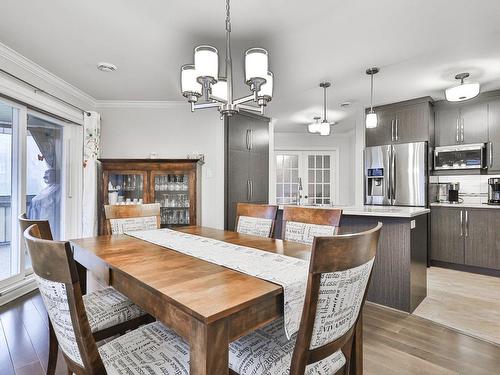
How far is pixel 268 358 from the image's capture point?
1.02m

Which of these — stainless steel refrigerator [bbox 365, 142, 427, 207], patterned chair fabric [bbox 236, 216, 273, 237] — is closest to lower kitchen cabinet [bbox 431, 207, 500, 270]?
stainless steel refrigerator [bbox 365, 142, 427, 207]

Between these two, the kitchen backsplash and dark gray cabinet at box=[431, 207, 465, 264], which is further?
the kitchen backsplash

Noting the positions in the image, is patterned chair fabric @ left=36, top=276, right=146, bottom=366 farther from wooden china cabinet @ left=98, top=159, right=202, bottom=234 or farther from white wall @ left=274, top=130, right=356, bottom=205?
white wall @ left=274, top=130, right=356, bottom=205

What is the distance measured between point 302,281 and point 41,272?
87 cm

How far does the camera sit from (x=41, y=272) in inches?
34.2

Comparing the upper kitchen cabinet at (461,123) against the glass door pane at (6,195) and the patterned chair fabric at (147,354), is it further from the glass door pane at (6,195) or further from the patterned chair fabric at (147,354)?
the glass door pane at (6,195)

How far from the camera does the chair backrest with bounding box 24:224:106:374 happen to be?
2.60 feet

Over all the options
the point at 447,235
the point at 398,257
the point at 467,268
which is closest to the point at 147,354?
the point at 398,257

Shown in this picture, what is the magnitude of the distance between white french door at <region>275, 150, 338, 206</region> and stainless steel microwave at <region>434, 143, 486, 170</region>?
251cm

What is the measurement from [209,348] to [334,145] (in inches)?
237

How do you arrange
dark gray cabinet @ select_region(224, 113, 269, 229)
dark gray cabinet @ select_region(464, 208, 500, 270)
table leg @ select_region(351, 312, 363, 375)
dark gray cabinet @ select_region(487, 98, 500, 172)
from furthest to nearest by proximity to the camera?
dark gray cabinet @ select_region(224, 113, 269, 229) → dark gray cabinet @ select_region(487, 98, 500, 172) → dark gray cabinet @ select_region(464, 208, 500, 270) → table leg @ select_region(351, 312, 363, 375)

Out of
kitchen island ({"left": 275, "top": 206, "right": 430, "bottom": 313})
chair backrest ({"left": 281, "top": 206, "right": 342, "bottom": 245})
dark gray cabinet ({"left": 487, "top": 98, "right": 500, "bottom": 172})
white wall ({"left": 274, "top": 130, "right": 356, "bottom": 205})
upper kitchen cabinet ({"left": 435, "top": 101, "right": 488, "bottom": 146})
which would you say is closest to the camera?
chair backrest ({"left": 281, "top": 206, "right": 342, "bottom": 245})

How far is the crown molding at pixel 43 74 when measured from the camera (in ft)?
8.18

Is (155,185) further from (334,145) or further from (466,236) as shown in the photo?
(334,145)
